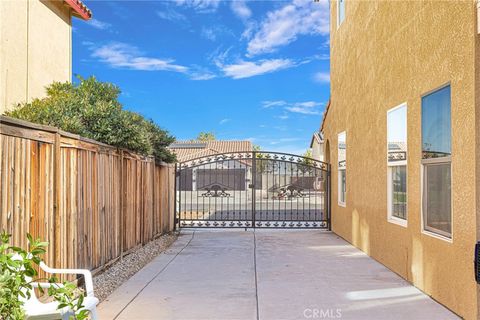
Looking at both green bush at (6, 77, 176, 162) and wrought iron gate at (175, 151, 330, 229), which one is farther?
wrought iron gate at (175, 151, 330, 229)

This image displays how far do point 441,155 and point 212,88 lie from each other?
2574cm

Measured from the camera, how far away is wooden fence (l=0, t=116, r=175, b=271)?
3912mm

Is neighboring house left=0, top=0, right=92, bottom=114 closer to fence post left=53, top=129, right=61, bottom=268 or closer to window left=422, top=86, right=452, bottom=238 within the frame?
fence post left=53, top=129, right=61, bottom=268

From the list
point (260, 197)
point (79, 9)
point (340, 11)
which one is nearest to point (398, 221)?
point (340, 11)

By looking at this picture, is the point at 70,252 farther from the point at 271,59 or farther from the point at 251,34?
the point at 271,59

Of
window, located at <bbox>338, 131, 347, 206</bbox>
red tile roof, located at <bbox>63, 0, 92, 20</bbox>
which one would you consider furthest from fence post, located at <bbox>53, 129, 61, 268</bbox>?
window, located at <bbox>338, 131, 347, 206</bbox>

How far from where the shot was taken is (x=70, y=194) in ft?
17.0

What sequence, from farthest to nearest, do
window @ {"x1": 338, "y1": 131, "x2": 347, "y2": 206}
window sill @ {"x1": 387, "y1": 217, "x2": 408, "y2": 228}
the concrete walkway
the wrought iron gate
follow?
the wrought iron gate, window @ {"x1": 338, "y1": 131, "x2": 347, "y2": 206}, window sill @ {"x1": 387, "y1": 217, "x2": 408, "y2": 228}, the concrete walkway

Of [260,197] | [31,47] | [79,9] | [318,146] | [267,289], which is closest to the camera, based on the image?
[267,289]

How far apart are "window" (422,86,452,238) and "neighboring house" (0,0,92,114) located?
7045mm

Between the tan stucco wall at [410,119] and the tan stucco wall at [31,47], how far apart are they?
22.0 feet

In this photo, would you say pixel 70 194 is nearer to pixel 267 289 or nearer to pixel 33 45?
pixel 267 289

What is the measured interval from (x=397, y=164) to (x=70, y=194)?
4.85 meters

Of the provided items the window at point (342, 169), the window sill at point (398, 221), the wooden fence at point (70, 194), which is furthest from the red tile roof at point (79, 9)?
the window sill at point (398, 221)
